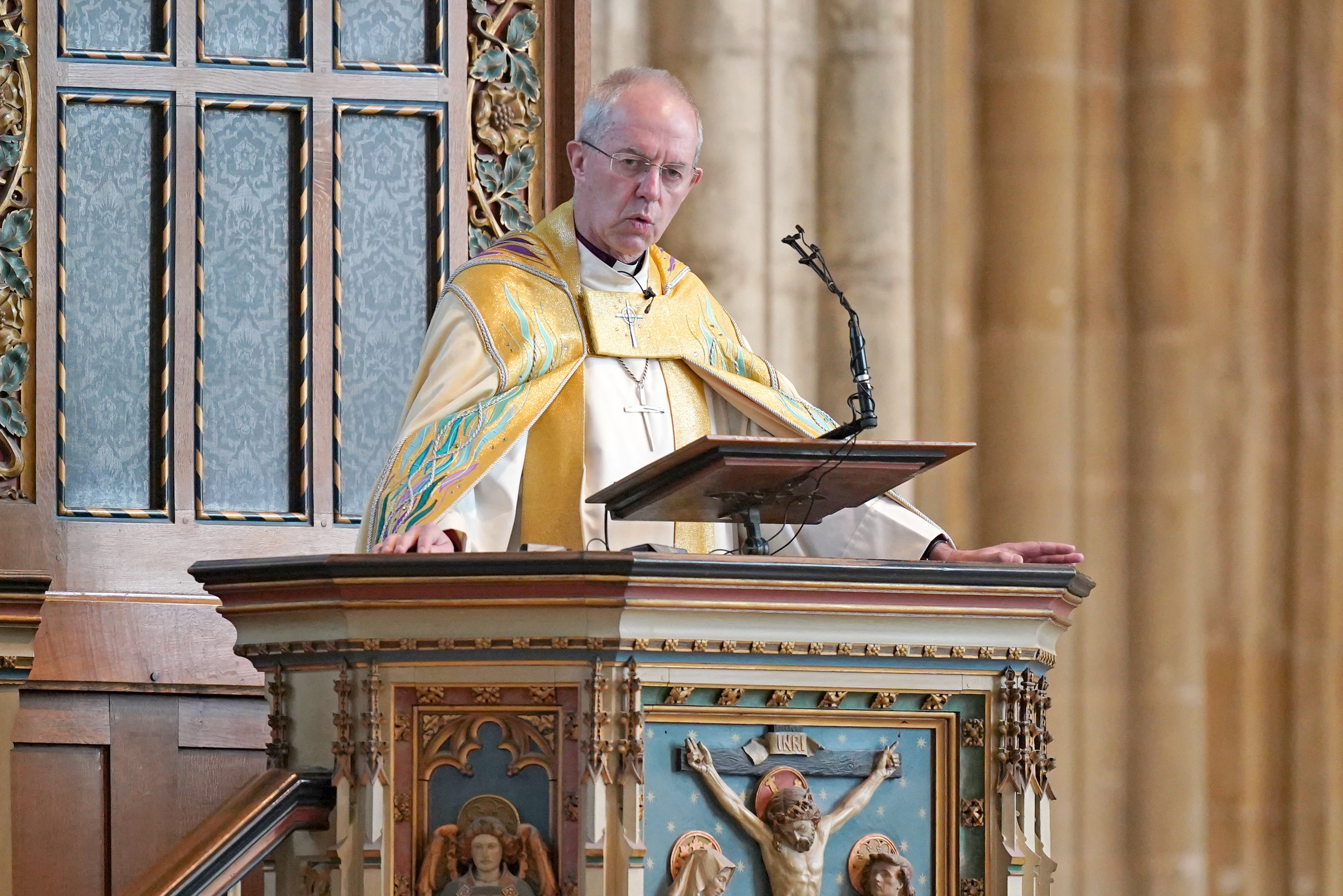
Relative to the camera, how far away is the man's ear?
4492 millimetres

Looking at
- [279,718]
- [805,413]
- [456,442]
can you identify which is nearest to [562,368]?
[456,442]

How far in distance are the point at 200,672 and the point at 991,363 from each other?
91.2 inches

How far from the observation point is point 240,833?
3453 mm

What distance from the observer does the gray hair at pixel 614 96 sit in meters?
4.40

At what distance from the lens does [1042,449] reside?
616 centimetres

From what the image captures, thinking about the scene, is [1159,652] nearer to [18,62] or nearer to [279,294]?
[279,294]

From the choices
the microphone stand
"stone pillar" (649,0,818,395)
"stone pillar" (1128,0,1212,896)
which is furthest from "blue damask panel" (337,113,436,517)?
the microphone stand

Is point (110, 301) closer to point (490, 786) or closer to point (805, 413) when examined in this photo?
point (805, 413)

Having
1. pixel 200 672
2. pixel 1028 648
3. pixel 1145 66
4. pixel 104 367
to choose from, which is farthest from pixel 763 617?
pixel 1145 66

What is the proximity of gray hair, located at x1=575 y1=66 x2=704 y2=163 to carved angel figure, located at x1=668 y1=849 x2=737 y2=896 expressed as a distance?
1582mm

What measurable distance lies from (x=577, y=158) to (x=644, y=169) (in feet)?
0.62

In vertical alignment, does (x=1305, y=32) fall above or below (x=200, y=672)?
above

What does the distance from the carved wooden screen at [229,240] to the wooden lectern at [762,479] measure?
2.17m

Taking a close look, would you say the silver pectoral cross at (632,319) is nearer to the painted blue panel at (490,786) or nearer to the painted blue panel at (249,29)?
the painted blue panel at (490,786)
